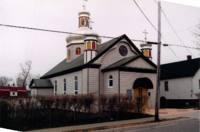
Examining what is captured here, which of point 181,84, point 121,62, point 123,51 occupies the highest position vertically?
point 123,51

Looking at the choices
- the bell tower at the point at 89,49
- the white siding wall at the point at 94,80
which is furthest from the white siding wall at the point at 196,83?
the bell tower at the point at 89,49

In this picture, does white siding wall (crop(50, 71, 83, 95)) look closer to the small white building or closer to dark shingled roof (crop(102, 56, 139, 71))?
dark shingled roof (crop(102, 56, 139, 71))

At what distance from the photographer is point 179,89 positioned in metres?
18.2

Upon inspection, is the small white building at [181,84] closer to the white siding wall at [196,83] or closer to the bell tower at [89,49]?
the white siding wall at [196,83]

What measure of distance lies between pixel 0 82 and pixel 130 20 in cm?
314

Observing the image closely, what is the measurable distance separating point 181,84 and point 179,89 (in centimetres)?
34

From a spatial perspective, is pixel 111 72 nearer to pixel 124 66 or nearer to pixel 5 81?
pixel 124 66

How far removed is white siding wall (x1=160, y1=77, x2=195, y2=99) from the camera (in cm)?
1659

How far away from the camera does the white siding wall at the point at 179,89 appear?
16594 mm

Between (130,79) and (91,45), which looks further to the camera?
(91,45)

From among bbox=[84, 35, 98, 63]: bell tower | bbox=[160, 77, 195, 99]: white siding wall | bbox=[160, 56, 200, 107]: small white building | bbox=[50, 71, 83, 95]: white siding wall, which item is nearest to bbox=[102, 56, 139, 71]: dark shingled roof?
bbox=[84, 35, 98, 63]: bell tower

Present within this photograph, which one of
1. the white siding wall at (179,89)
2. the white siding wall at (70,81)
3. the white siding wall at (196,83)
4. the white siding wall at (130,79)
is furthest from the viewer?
the white siding wall at (179,89)

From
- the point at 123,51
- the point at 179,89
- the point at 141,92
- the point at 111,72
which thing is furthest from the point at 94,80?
the point at 179,89

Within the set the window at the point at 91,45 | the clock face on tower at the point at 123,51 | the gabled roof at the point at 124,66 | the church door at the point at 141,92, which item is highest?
the window at the point at 91,45
